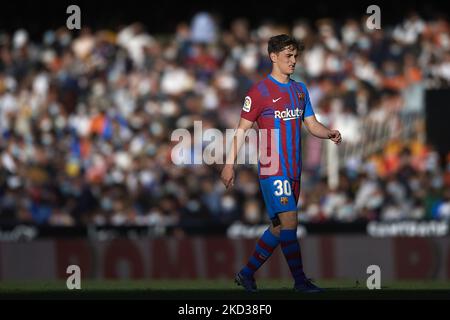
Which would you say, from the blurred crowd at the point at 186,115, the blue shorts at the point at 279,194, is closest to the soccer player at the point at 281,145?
the blue shorts at the point at 279,194

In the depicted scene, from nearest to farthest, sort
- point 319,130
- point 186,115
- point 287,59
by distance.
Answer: point 287,59
point 319,130
point 186,115

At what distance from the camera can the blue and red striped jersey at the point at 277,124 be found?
992cm

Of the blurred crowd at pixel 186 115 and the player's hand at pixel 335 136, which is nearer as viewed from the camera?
the player's hand at pixel 335 136

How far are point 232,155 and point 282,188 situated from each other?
556mm

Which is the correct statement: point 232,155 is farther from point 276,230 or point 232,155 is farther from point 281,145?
point 276,230

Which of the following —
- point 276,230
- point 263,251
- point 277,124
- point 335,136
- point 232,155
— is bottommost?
point 263,251

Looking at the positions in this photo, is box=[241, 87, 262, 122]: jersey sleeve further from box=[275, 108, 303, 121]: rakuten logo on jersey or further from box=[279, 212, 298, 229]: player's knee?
box=[279, 212, 298, 229]: player's knee

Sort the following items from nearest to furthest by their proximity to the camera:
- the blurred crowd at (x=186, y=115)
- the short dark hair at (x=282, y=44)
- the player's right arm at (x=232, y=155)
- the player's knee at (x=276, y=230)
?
1. the player's right arm at (x=232, y=155)
2. the short dark hair at (x=282, y=44)
3. the player's knee at (x=276, y=230)
4. the blurred crowd at (x=186, y=115)

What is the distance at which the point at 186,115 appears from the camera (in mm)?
22031

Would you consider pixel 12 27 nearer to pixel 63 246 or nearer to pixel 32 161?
pixel 32 161

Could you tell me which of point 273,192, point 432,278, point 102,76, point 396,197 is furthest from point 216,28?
point 273,192

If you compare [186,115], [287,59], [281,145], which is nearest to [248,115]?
[281,145]

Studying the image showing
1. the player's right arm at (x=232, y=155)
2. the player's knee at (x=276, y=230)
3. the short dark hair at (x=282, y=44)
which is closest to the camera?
the player's right arm at (x=232, y=155)

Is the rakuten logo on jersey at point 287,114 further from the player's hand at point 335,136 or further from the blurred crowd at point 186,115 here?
the blurred crowd at point 186,115
